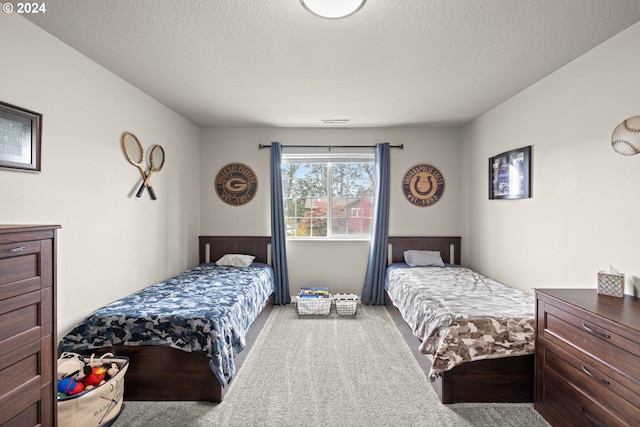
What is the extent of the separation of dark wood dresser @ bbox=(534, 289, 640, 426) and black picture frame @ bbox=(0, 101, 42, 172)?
10.6 ft

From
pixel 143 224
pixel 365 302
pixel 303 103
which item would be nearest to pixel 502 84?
pixel 303 103

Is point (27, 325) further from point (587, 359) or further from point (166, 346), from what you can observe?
point (587, 359)

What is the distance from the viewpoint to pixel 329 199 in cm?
473

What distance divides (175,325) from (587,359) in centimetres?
243

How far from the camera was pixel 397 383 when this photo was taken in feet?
8.14

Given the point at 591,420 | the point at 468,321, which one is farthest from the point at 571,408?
the point at 468,321

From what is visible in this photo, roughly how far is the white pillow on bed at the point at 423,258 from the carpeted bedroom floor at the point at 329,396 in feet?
4.16

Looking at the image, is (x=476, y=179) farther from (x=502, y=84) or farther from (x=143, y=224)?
(x=143, y=224)

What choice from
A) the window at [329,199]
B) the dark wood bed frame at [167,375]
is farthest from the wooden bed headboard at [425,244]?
the dark wood bed frame at [167,375]

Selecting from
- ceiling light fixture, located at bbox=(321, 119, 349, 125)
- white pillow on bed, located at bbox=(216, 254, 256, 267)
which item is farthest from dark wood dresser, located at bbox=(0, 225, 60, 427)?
ceiling light fixture, located at bbox=(321, 119, 349, 125)

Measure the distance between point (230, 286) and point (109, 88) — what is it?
2.01m

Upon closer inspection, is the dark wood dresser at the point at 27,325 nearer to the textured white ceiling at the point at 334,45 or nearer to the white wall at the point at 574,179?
the textured white ceiling at the point at 334,45

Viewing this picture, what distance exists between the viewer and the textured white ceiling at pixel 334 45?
1863 mm

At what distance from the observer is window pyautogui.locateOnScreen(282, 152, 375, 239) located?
474 centimetres
